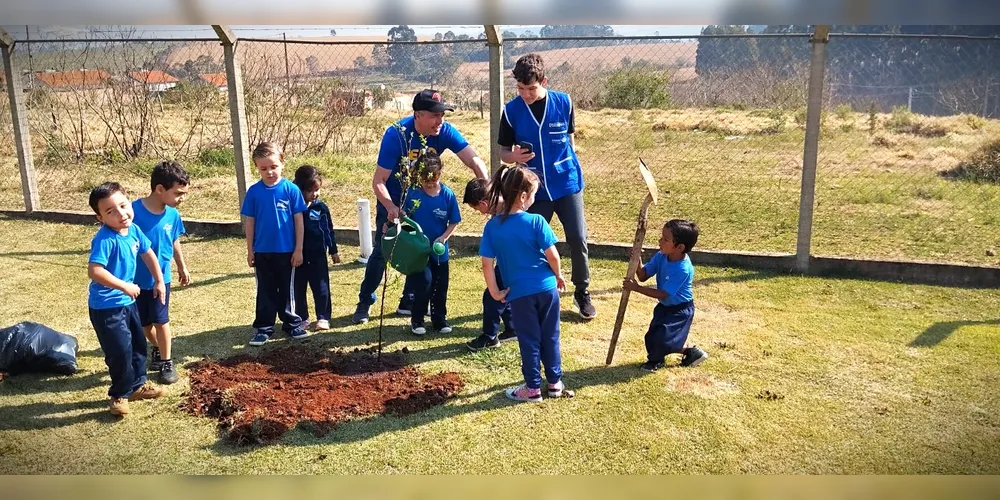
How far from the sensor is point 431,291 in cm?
571

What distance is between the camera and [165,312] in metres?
4.74

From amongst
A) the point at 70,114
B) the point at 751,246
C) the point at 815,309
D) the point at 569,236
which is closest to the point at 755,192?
the point at 751,246

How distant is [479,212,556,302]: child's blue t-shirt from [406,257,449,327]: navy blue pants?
1.26 meters

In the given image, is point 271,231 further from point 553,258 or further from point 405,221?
point 553,258

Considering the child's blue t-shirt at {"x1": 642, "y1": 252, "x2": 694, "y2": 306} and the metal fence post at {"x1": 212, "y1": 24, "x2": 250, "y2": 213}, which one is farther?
the metal fence post at {"x1": 212, "y1": 24, "x2": 250, "y2": 213}

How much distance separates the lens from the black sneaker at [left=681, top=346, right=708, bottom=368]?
4.96m

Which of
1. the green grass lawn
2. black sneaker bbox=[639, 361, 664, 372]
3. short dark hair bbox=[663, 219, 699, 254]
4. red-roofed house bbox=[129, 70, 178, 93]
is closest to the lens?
the green grass lawn

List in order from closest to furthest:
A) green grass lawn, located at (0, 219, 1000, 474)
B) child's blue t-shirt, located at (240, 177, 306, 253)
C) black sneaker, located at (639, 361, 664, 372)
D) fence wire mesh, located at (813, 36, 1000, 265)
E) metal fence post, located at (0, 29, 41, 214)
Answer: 1. green grass lawn, located at (0, 219, 1000, 474)
2. black sneaker, located at (639, 361, 664, 372)
3. child's blue t-shirt, located at (240, 177, 306, 253)
4. fence wire mesh, located at (813, 36, 1000, 265)
5. metal fence post, located at (0, 29, 41, 214)

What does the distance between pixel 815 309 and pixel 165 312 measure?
182 inches

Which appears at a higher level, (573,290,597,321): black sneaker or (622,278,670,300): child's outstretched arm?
(622,278,670,300): child's outstretched arm

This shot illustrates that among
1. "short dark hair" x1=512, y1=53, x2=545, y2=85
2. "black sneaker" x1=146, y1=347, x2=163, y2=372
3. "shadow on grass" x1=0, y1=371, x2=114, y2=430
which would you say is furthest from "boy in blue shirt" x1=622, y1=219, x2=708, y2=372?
"shadow on grass" x1=0, y1=371, x2=114, y2=430

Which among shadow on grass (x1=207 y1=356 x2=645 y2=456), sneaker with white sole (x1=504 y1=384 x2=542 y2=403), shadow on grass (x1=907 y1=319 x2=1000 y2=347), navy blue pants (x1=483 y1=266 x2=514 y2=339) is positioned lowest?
shadow on grass (x1=207 y1=356 x2=645 y2=456)

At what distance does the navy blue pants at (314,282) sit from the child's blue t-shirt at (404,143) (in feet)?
2.32

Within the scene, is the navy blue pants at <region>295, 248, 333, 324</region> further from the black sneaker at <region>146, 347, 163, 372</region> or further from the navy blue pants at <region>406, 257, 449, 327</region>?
the black sneaker at <region>146, 347, 163, 372</region>
